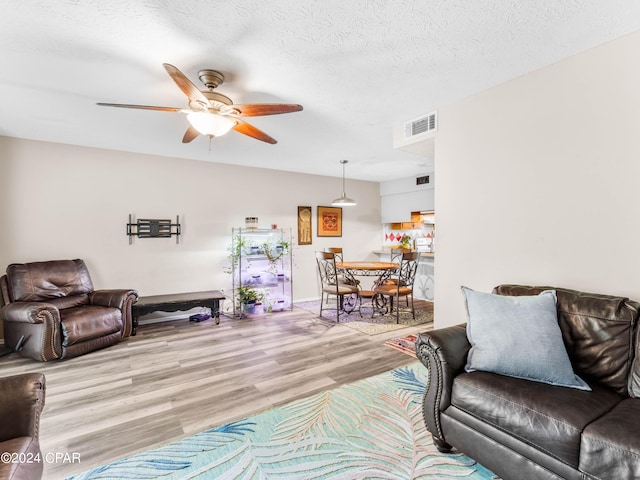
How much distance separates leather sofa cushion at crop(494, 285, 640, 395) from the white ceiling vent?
196cm

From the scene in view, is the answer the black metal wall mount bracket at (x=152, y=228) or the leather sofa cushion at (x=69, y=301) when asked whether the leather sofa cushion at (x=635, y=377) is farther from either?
the black metal wall mount bracket at (x=152, y=228)

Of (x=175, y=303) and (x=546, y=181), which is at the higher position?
(x=546, y=181)

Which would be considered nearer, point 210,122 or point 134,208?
point 210,122

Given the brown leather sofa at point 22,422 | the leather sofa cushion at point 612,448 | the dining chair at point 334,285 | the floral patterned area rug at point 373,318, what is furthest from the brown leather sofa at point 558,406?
the dining chair at point 334,285

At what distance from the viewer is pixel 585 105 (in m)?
2.13

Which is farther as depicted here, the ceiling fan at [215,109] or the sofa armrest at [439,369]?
the ceiling fan at [215,109]

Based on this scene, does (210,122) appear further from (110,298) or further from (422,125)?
(110,298)

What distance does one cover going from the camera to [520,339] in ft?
5.60

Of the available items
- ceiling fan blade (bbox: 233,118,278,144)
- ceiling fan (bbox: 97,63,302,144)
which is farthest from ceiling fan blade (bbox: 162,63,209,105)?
ceiling fan blade (bbox: 233,118,278,144)

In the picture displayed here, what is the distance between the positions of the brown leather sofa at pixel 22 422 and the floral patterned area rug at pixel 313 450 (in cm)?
62

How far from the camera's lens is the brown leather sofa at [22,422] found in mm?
1103

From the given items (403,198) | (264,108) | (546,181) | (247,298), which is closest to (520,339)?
(546,181)

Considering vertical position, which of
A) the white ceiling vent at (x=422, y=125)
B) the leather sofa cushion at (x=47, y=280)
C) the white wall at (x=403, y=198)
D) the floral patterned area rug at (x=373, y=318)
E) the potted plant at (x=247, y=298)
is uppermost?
the white ceiling vent at (x=422, y=125)

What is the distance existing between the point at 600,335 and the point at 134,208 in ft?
17.1
